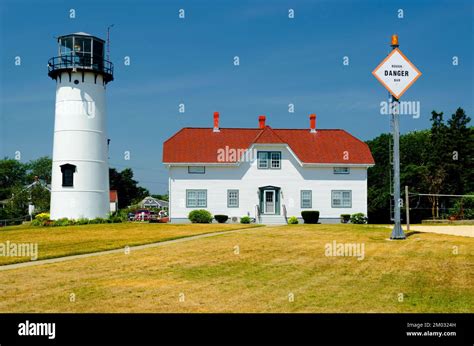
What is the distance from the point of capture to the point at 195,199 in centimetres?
4144

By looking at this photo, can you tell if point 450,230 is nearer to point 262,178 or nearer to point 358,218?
point 358,218

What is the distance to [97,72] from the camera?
1522 inches

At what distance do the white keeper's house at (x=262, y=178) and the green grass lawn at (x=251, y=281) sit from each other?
22349 mm

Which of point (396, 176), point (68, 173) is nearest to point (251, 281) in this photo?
point (396, 176)

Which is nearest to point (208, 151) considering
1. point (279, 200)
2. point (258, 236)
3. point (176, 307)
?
point (279, 200)

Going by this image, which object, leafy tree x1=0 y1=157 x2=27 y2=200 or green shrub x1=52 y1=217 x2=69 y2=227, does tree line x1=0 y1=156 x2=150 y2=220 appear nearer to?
leafy tree x1=0 y1=157 x2=27 y2=200

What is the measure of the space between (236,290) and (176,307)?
6.23 feet

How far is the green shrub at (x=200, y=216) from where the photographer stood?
39844mm

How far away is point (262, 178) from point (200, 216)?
5.99 m

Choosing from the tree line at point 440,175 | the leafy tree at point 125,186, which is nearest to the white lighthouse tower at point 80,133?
the tree line at point 440,175

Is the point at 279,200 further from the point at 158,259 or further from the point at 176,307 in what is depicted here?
the point at 176,307

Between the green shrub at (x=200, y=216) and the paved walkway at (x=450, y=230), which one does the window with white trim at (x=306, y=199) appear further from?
the paved walkway at (x=450, y=230)

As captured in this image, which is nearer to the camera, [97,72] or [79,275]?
[79,275]
